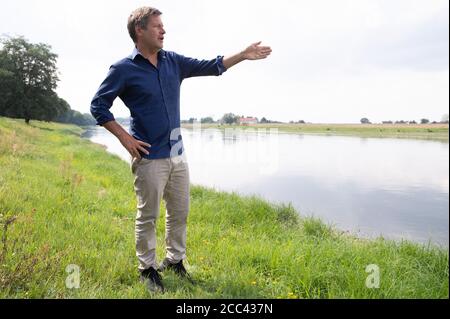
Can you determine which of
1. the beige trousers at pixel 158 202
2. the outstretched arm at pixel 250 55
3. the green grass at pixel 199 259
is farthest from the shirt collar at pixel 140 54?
the green grass at pixel 199 259

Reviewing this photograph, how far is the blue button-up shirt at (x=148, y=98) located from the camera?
2.81m

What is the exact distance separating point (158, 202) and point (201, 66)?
127 cm

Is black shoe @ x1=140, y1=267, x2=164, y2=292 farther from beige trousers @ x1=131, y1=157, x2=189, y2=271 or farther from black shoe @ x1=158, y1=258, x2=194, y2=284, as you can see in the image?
black shoe @ x1=158, y1=258, x2=194, y2=284

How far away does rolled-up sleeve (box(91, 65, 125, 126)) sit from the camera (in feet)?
9.16

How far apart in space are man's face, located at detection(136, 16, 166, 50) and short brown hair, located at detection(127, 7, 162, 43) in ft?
0.09

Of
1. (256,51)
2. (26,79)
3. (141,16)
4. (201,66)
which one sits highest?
(26,79)

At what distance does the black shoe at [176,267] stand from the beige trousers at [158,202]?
41 mm

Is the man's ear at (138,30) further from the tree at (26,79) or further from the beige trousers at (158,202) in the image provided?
the tree at (26,79)

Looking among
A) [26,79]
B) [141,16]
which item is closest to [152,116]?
[141,16]

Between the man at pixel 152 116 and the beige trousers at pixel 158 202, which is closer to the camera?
the man at pixel 152 116

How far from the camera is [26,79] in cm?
1969

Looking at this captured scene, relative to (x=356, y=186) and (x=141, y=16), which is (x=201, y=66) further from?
(x=356, y=186)

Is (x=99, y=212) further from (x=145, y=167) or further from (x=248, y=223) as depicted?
(x=145, y=167)
